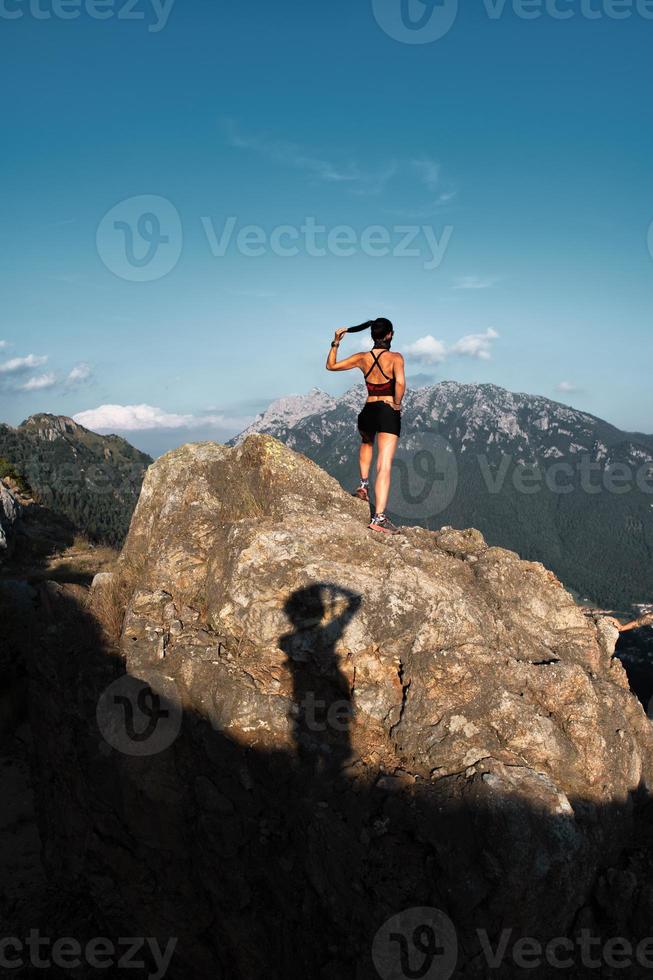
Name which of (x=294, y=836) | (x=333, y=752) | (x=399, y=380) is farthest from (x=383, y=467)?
(x=294, y=836)

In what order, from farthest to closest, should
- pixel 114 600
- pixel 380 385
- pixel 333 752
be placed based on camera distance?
1. pixel 380 385
2. pixel 114 600
3. pixel 333 752

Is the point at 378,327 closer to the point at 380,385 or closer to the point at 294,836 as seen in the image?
the point at 380,385

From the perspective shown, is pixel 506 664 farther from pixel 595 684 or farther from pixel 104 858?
pixel 104 858

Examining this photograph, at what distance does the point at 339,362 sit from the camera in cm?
1097

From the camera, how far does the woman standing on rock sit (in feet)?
34.2

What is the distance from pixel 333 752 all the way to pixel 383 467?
507 cm

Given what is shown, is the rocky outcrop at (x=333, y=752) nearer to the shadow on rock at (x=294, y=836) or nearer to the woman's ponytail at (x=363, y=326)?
the shadow on rock at (x=294, y=836)

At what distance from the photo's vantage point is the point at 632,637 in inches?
6506

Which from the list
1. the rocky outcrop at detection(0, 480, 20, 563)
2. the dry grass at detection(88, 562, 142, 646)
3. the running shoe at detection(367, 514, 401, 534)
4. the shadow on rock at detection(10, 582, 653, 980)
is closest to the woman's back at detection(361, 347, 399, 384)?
the running shoe at detection(367, 514, 401, 534)

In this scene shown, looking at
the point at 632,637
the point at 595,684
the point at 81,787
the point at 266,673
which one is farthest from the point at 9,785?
the point at 632,637

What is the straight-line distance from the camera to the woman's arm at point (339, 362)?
1078 centimetres

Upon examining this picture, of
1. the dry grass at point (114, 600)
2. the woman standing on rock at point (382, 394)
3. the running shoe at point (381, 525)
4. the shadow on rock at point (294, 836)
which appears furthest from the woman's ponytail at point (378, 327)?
the dry grass at point (114, 600)

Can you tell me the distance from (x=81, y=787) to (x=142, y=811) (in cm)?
156

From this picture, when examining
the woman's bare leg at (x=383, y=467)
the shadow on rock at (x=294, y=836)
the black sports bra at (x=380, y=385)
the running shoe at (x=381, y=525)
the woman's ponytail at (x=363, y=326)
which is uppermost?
the woman's ponytail at (x=363, y=326)
